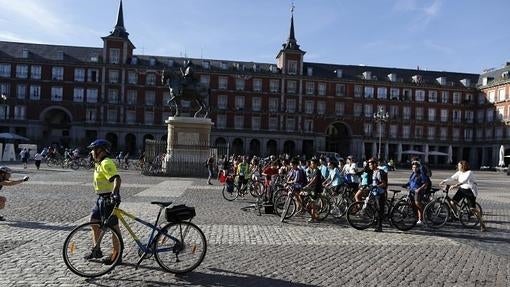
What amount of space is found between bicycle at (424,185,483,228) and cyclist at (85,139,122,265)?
8810 millimetres

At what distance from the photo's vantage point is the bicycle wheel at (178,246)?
7.68m

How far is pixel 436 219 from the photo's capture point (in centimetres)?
1362

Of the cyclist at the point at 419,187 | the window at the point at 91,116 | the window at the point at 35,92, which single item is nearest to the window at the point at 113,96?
the window at the point at 91,116

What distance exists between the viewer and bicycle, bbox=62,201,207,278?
24.5 feet

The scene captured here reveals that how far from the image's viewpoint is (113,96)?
80500 millimetres

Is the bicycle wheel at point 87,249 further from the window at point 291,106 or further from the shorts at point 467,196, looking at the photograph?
the window at point 291,106

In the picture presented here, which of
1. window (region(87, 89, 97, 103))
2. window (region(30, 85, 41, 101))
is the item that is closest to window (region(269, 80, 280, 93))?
window (region(87, 89, 97, 103))

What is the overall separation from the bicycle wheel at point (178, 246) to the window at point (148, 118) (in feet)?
248

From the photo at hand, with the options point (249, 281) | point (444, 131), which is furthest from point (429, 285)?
point (444, 131)

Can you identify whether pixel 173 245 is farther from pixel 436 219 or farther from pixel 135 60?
pixel 135 60

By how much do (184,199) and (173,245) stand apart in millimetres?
10618

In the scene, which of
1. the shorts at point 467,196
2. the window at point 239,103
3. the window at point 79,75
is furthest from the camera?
the window at point 239,103

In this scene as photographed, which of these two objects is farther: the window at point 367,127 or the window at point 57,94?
the window at point 367,127

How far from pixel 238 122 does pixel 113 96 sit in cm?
2014
